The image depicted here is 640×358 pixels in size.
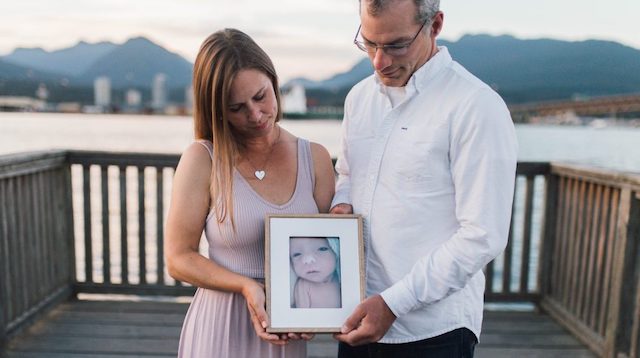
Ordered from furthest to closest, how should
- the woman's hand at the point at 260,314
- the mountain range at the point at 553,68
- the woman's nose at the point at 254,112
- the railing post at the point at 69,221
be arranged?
the mountain range at the point at 553,68
the railing post at the point at 69,221
the woman's nose at the point at 254,112
the woman's hand at the point at 260,314

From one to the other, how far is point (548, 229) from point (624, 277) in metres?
0.78

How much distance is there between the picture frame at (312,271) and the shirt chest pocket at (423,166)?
16 cm

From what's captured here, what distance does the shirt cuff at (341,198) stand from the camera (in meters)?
1.39

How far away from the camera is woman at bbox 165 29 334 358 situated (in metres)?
1.30

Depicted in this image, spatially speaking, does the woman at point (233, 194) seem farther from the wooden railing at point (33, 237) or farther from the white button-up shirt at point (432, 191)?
the wooden railing at point (33, 237)

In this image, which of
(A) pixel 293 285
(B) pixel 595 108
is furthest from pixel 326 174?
(B) pixel 595 108

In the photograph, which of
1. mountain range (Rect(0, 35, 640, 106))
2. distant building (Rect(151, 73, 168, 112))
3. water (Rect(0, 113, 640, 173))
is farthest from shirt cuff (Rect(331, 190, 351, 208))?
distant building (Rect(151, 73, 168, 112))

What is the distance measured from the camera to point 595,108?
4.84 metres

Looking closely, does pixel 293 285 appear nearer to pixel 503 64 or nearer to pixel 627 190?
pixel 627 190

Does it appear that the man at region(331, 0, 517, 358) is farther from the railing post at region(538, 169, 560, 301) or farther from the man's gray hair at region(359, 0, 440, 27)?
the railing post at region(538, 169, 560, 301)

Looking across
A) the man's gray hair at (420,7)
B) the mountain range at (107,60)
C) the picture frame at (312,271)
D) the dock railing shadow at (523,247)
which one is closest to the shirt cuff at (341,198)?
the picture frame at (312,271)

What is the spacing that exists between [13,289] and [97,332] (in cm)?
52

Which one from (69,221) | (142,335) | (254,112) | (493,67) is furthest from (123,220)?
(493,67)

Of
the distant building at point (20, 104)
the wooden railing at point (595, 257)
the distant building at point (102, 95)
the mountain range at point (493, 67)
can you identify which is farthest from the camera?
the distant building at point (102, 95)
